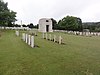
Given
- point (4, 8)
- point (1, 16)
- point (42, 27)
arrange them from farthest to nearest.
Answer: point (42, 27) → point (4, 8) → point (1, 16)

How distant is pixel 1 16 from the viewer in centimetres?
5278

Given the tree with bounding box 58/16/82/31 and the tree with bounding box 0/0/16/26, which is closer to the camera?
the tree with bounding box 0/0/16/26

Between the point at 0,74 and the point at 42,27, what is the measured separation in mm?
53992

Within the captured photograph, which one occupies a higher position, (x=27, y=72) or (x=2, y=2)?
(x=2, y=2)

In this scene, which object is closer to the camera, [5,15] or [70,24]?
[5,15]

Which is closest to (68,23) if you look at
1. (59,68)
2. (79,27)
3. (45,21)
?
(79,27)

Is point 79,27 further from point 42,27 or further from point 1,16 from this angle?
point 1,16

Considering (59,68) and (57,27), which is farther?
(57,27)

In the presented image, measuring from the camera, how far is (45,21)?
205 feet

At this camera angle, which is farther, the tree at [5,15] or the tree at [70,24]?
the tree at [70,24]

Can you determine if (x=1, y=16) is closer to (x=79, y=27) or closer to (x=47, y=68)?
(x=79, y=27)

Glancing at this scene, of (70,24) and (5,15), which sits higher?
(5,15)

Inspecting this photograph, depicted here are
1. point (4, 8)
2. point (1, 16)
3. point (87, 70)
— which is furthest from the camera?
point (4, 8)

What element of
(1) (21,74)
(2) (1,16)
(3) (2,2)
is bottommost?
(1) (21,74)
